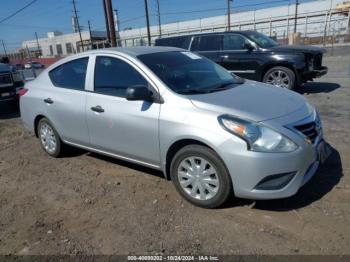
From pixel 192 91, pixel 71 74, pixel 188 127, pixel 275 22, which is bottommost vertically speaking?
pixel 275 22

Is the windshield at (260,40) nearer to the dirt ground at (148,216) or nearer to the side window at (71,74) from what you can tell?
the dirt ground at (148,216)

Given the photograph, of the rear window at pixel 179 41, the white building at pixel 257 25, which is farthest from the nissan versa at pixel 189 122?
the white building at pixel 257 25

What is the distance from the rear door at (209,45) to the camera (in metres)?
9.60

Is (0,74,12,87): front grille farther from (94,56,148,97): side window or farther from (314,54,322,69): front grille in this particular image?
(314,54,322,69): front grille

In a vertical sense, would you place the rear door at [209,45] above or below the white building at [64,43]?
above

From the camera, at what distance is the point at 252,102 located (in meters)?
3.49

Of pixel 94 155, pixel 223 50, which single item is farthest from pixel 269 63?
pixel 94 155

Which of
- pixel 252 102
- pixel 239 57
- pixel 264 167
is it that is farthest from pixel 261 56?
pixel 264 167

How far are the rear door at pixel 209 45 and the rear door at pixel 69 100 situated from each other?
5.56 meters

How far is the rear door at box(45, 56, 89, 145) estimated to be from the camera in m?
4.50

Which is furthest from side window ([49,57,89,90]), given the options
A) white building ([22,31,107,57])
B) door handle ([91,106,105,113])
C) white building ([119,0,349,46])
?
white building ([22,31,107,57])

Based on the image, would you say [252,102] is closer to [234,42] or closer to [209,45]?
[234,42]

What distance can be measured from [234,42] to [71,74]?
230 inches

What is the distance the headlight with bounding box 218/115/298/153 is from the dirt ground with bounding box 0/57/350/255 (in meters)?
0.72
